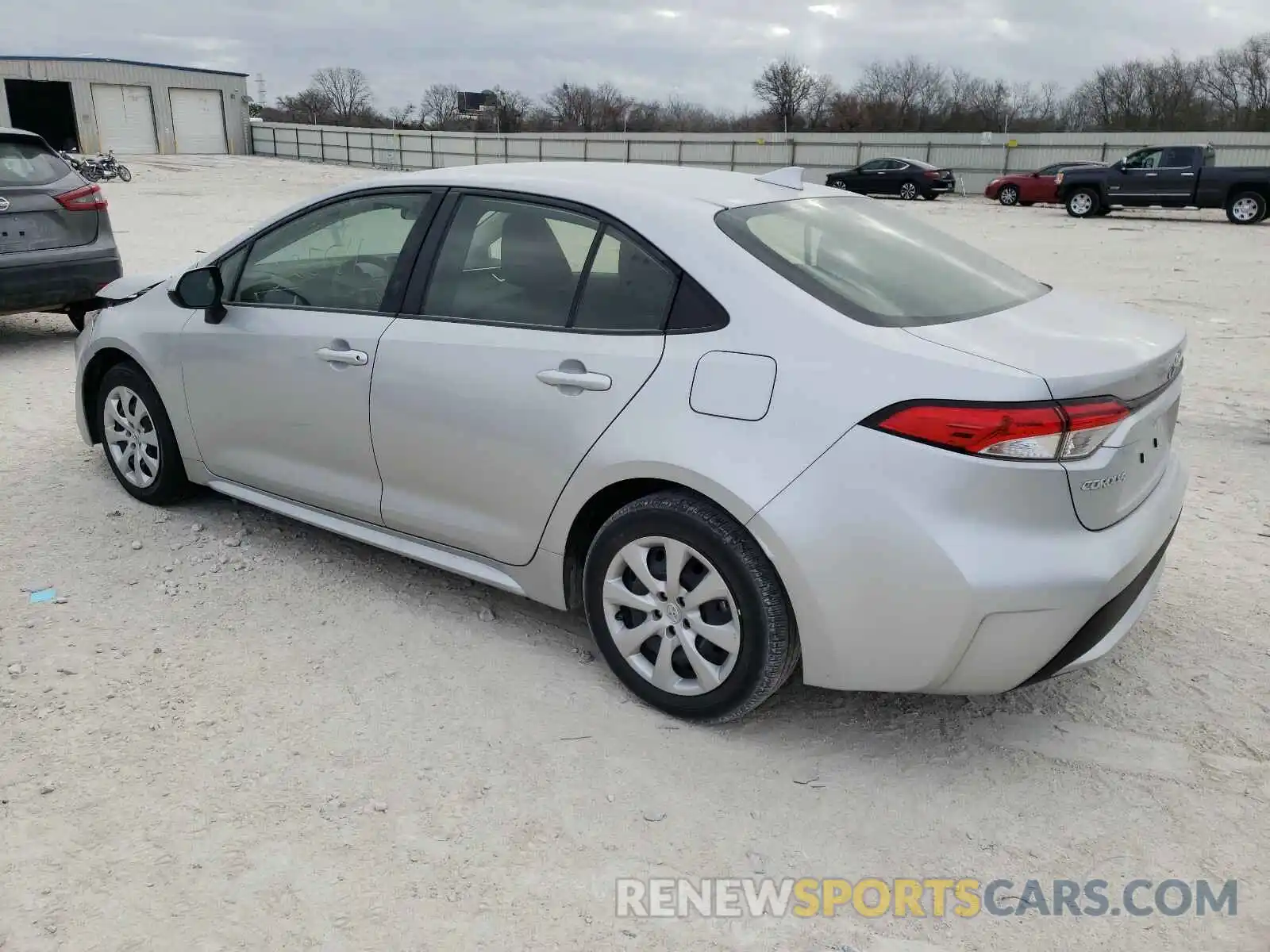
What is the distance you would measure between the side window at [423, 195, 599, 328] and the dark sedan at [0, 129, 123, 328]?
5314 mm

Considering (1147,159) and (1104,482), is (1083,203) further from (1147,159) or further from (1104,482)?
(1104,482)

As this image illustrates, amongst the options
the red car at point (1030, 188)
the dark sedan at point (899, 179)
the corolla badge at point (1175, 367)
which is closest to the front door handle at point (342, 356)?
the corolla badge at point (1175, 367)

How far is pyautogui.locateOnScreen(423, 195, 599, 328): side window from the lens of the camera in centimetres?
322

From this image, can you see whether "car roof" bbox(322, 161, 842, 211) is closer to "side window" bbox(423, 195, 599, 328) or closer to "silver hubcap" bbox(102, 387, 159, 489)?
"side window" bbox(423, 195, 599, 328)

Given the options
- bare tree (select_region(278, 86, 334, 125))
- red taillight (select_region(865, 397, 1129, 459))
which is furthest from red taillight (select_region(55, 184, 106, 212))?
bare tree (select_region(278, 86, 334, 125))

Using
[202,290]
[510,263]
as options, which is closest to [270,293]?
[202,290]

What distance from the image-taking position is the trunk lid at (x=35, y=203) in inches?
285

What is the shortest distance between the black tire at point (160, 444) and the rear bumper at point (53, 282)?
324 cm

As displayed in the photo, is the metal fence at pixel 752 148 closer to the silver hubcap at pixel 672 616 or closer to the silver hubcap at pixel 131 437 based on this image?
the silver hubcap at pixel 131 437

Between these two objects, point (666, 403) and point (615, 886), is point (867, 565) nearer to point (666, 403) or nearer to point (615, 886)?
point (666, 403)

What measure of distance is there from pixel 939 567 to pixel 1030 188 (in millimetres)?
28733

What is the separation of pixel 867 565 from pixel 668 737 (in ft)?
2.85

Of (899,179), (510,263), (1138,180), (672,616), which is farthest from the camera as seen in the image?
(899,179)

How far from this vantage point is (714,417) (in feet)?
9.07
